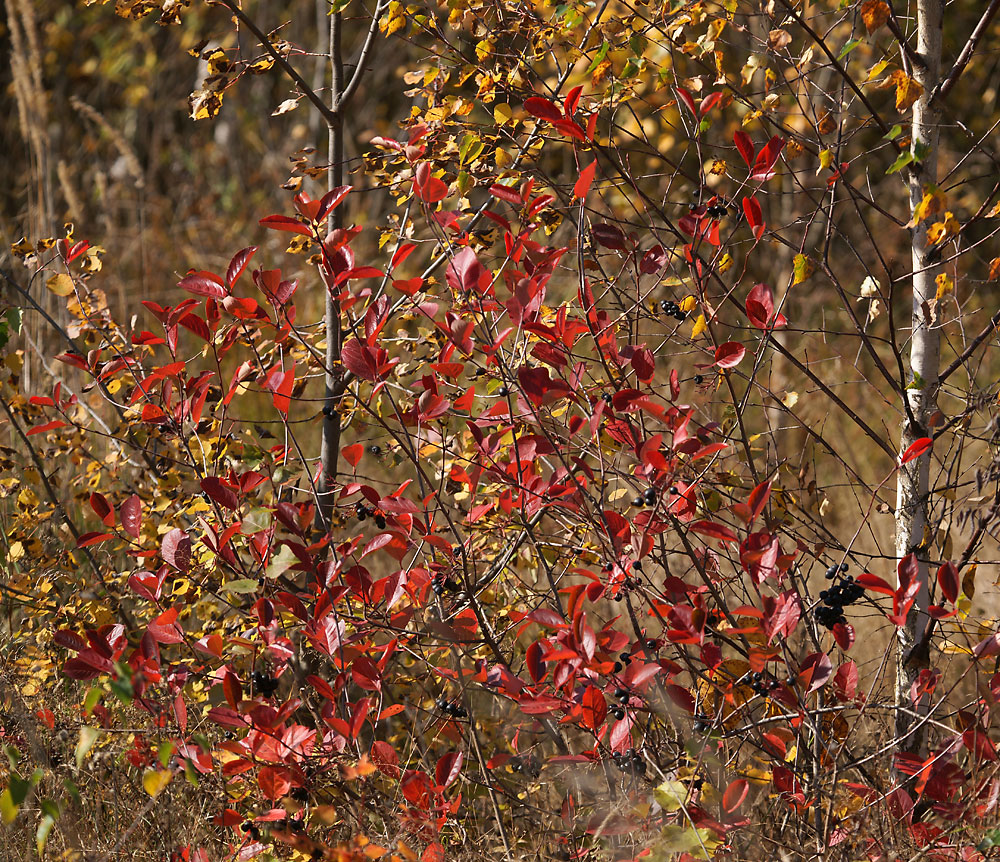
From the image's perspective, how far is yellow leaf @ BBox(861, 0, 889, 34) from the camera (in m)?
1.43

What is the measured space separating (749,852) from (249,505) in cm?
112

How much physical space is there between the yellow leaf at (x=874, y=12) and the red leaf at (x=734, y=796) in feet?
3.75

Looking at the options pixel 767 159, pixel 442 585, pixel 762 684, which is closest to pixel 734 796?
pixel 762 684

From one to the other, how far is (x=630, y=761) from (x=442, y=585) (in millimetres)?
407

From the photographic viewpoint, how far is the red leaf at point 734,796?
136 centimetres

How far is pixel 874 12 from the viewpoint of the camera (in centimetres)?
144

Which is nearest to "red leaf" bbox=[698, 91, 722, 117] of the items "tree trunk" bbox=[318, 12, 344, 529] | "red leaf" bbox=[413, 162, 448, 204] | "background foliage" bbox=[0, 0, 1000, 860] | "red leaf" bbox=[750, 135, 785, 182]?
"background foliage" bbox=[0, 0, 1000, 860]

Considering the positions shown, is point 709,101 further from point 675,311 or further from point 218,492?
point 218,492

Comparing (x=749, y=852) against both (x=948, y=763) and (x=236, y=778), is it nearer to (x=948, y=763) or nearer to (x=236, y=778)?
(x=948, y=763)

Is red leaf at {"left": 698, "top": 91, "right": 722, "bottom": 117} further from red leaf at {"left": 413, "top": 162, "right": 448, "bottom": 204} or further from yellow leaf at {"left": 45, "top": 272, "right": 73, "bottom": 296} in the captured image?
yellow leaf at {"left": 45, "top": 272, "right": 73, "bottom": 296}

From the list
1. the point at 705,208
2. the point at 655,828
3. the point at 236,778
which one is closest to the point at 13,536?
the point at 236,778

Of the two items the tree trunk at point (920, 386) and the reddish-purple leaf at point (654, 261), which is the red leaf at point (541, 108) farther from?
the tree trunk at point (920, 386)

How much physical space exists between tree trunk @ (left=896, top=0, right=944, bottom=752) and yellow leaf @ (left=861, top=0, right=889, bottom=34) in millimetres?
251

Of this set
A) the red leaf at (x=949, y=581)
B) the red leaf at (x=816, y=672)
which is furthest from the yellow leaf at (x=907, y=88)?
the red leaf at (x=816, y=672)
